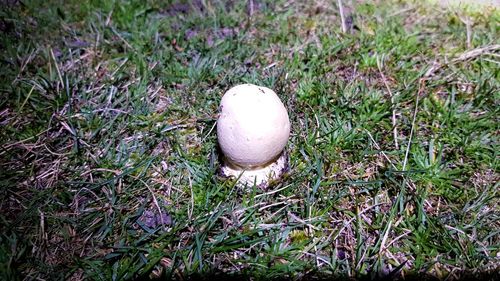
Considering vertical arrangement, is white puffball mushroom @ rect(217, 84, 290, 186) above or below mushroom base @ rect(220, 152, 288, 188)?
above

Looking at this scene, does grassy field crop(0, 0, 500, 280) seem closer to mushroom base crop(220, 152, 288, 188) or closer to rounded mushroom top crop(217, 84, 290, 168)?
mushroom base crop(220, 152, 288, 188)

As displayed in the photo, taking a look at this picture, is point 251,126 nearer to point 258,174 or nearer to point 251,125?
point 251,125

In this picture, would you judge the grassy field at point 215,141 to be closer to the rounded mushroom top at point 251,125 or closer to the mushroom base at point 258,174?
the mushroom base at point 258,174

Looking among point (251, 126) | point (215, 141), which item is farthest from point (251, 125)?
point (215, 141)

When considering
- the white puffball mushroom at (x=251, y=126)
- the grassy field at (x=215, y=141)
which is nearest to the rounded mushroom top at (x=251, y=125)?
the white puffball mushroom at (x=251, y=126)

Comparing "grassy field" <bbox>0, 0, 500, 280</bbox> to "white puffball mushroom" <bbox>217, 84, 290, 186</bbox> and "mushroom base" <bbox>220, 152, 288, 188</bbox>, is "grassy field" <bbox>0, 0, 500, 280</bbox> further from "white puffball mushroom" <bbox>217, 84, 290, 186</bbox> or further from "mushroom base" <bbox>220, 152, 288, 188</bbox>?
"white puffball mushroom" <bbox>217, 84, 290, 186</bbox>

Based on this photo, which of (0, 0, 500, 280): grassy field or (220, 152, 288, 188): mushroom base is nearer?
(0, 0, 500, 280): grassy field

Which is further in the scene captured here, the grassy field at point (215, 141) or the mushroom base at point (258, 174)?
the mushroom base at point (258, 174)

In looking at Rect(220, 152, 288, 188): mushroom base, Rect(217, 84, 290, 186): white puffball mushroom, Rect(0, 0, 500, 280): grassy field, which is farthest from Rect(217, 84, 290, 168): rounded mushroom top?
Rect(0, 0, 500, 280): grassy field
